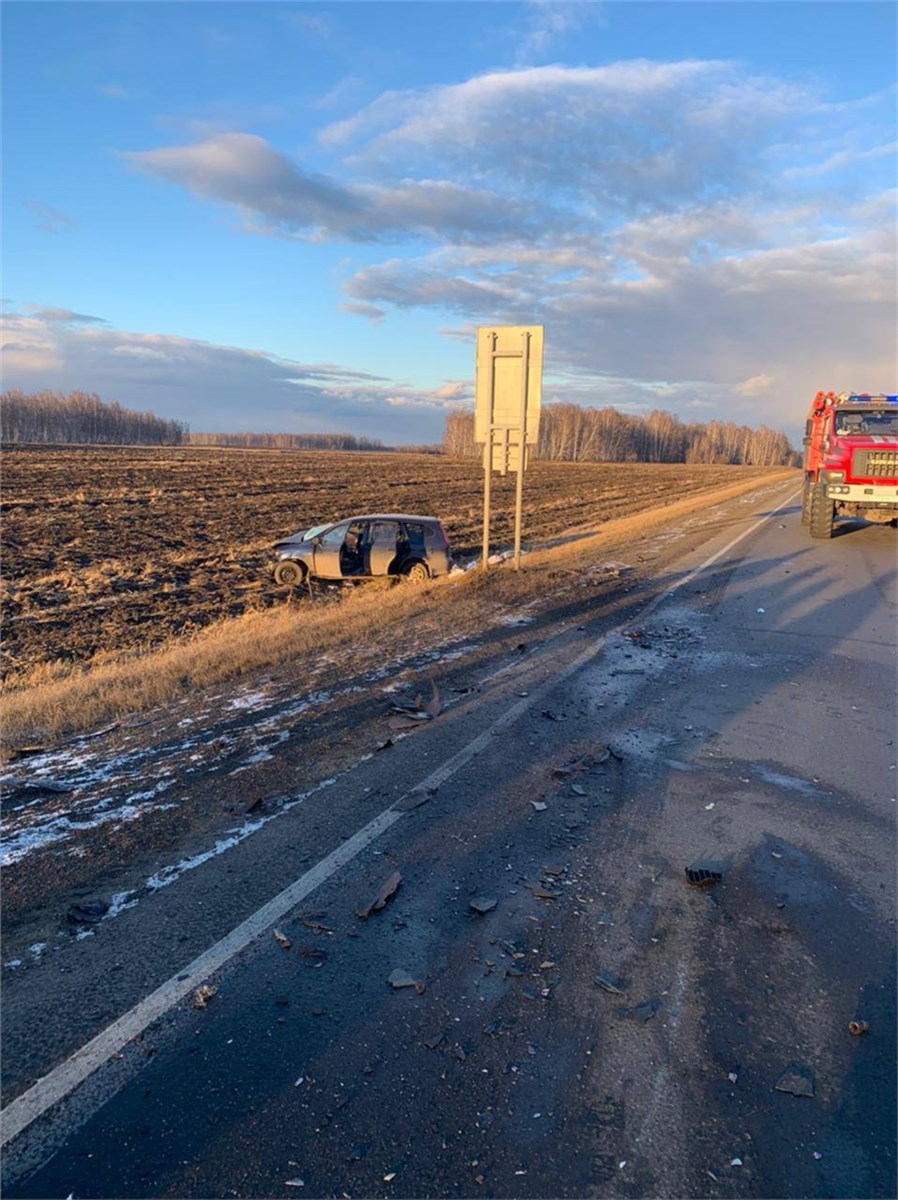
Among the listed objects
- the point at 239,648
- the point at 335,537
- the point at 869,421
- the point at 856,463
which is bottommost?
the point at 239,648

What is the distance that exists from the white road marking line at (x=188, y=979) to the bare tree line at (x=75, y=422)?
136173mm

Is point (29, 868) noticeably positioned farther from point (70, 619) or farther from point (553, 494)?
point (553, 494)

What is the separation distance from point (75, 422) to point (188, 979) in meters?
155

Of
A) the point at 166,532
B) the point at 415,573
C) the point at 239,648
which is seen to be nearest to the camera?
the point at 239,648

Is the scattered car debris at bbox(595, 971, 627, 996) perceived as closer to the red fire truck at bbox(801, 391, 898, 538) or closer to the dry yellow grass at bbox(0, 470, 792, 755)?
the dry yellow grass at bbox(0, 470, 792, 755)

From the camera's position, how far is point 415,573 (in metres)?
14.3

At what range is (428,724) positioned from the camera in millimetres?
6547

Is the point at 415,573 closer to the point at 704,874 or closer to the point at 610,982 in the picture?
the point at 704,874

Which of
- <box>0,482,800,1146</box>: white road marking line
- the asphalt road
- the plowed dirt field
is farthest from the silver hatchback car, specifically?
<box>0,482,800,1146</box>: white road marking line

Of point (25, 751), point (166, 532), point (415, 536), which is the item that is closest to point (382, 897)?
point (25, 751)

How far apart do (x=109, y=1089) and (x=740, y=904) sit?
2.94m

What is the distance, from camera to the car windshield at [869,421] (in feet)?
62.3

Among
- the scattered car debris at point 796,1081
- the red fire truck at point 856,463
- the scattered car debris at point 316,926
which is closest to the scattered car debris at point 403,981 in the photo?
the scattered car debris at point 316,926

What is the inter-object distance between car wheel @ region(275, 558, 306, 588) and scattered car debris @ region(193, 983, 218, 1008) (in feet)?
39.0
